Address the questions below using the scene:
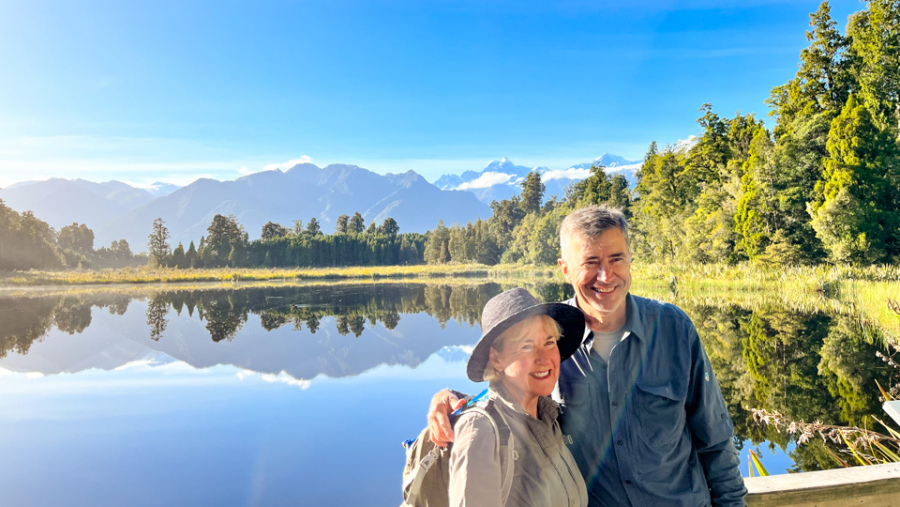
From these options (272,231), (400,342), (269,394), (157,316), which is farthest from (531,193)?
(269,394)

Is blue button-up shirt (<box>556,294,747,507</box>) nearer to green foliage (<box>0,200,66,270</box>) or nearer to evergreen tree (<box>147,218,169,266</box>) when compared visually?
green foliage (<box>0,200,66,270</box>)

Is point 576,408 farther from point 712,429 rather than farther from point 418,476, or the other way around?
point 418,476

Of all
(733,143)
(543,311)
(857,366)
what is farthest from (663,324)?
(733,143)

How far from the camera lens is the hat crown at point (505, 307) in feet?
4.60

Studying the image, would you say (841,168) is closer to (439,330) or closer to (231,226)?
(439,330)

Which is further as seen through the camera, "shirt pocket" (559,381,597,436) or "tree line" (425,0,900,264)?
"tree line" (425,0,900,264)

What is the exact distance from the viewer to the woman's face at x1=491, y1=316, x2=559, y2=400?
1441mm

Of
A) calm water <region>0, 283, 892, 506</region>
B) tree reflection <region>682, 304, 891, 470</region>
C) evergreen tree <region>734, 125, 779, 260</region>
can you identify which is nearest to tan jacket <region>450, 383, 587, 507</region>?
calm water <region>0, 283, 892, 506</region>

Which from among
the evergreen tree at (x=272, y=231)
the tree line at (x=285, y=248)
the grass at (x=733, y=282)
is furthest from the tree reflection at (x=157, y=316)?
the evergreen tree at (x=272, y=231)

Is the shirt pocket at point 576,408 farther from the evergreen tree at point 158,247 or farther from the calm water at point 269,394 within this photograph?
the evergreen tree at point 158,247

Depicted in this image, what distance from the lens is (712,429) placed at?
159 cm

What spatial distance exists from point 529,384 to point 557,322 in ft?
0.69

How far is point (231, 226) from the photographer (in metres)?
44.4

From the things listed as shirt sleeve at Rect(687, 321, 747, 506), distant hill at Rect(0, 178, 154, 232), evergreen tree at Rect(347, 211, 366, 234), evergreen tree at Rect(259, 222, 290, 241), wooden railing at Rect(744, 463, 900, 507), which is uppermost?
distant hill at Rect(0, 178, 154, 232)
